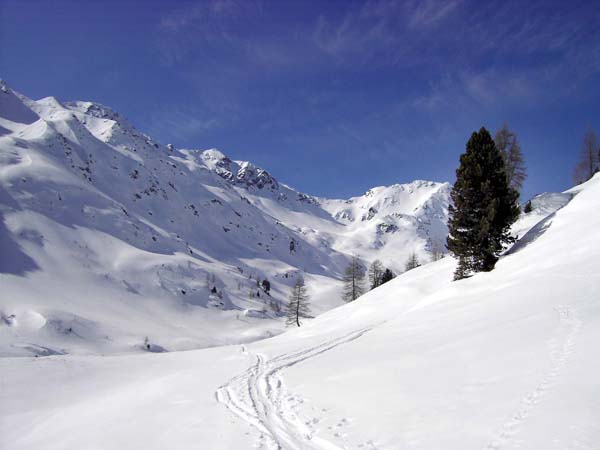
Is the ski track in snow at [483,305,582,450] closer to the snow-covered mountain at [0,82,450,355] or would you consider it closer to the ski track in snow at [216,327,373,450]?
the ski track in snow at [216,327,373,450]

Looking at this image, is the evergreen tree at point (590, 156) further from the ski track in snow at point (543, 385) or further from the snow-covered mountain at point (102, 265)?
the ski track in snow at point (543, 385)

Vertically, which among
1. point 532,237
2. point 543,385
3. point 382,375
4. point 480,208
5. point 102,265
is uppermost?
point 102,265

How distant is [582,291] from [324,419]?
42.3ft

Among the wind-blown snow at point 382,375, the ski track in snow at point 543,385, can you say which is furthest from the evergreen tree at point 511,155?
the ski track in snow at point 543,385

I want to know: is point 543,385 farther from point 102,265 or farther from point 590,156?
point 102,265

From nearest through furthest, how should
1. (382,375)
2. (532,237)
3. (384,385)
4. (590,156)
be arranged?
(384,385) < (382,375) < (532,237) < (590,156)

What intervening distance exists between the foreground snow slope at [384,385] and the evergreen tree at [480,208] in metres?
3.89

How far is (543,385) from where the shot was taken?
8531mm

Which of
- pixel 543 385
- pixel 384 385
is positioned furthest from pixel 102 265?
pixel 543 385

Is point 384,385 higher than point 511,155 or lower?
lower

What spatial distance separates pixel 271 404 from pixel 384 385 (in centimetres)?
360

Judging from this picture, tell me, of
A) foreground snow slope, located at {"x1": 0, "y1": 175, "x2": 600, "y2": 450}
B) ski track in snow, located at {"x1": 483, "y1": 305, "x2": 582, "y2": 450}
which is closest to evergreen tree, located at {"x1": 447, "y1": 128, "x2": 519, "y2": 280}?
foreground snow slope, located at {"x1": 0, "y1": 175, "x2": 600, "y2": 450}

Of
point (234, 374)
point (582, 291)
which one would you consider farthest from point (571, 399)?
point (234, 374)

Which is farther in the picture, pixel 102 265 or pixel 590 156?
pixel 102 265
